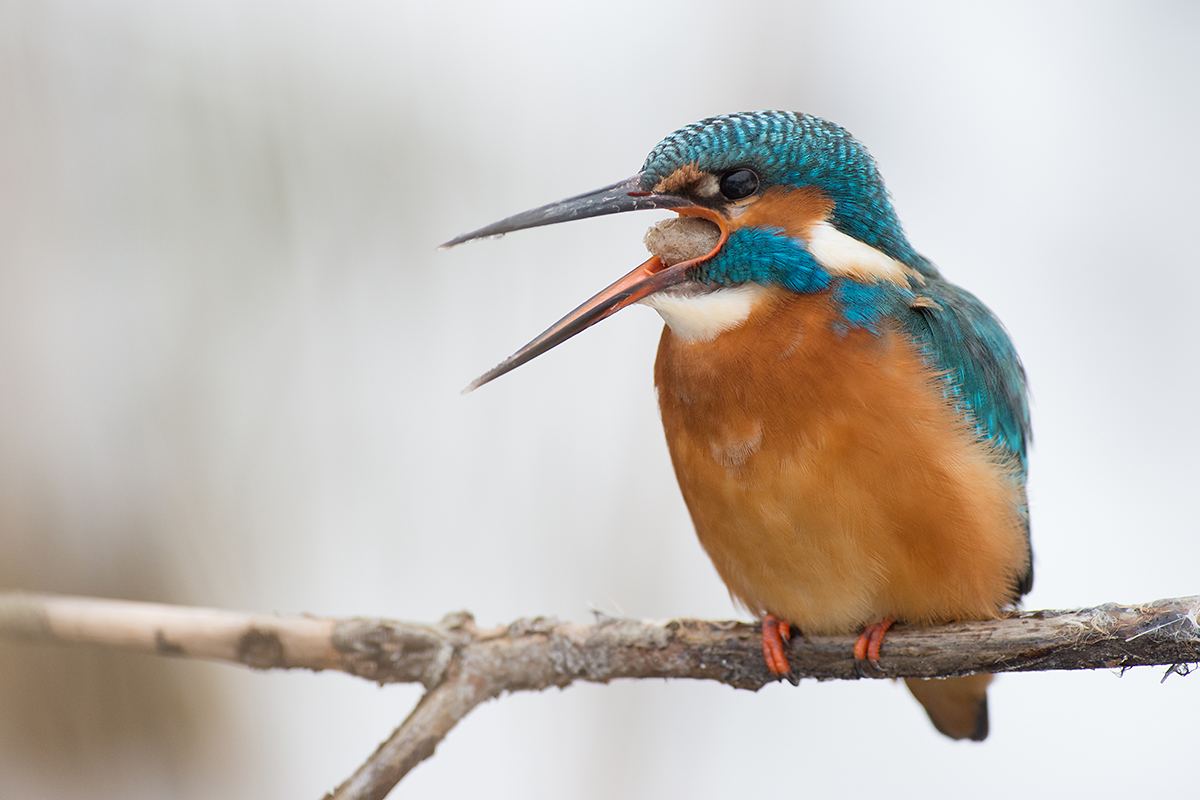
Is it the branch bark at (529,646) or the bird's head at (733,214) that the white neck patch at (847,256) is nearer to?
the bird's head at (733,214)

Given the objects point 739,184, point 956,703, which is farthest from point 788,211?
point 956,703

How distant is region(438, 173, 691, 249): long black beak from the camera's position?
1083 millimetres

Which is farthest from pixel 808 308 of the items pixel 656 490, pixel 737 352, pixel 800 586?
pixel 656 490

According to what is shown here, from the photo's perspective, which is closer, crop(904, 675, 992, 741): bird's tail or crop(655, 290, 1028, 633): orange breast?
crop(655, 290, 1028, 633): orange breast

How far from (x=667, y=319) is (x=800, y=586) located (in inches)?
15.2

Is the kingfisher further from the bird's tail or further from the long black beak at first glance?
the bird's tail

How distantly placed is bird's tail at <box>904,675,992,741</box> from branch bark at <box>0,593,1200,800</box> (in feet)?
0.81

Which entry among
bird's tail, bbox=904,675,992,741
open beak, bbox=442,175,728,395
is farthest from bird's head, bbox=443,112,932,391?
bird's tail, bbox=904,675,992,741

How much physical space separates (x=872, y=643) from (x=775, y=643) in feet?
0.43

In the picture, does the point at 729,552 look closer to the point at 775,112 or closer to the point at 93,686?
the point at 775,112

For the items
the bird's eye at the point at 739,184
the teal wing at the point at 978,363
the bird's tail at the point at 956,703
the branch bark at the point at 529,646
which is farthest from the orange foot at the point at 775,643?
the bird's eye at the point at 739,184

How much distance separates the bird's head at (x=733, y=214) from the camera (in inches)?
43.8

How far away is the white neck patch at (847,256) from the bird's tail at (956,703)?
0.64 metres

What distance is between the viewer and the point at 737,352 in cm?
118
